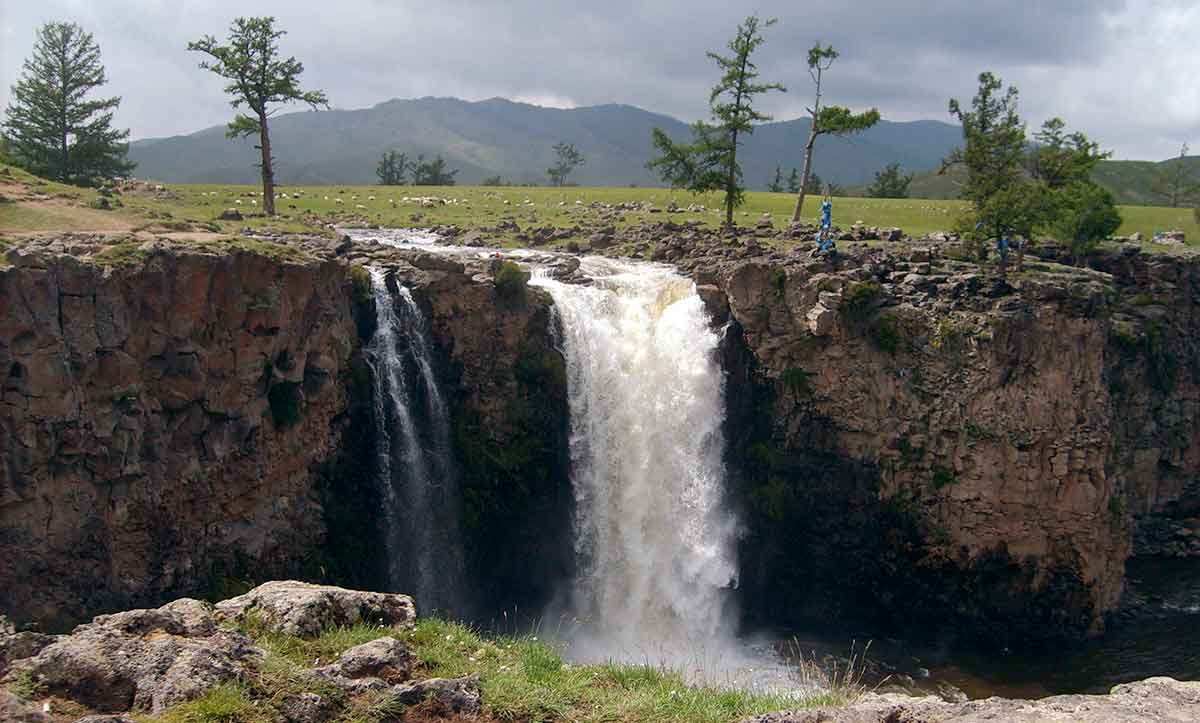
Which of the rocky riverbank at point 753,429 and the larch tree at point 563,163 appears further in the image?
the larch tree at point 563,163

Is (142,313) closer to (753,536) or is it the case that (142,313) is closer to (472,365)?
(472,365)

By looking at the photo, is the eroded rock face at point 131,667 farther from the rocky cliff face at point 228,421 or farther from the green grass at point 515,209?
the green grass at point 515,209

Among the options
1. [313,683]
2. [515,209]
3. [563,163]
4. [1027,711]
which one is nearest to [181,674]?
[313,683]

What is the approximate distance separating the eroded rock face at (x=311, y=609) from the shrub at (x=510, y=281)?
1704cm

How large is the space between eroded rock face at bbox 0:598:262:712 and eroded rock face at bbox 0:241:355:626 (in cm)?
1336

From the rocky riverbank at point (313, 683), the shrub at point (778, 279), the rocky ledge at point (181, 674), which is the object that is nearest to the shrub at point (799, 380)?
the shrub at point (778, 279)

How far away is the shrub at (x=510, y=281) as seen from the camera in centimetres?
2697

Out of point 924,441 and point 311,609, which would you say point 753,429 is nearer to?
point 924,441

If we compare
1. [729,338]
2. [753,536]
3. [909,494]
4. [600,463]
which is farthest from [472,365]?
[909,494]

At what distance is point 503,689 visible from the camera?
8.39 m

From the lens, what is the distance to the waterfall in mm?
25312

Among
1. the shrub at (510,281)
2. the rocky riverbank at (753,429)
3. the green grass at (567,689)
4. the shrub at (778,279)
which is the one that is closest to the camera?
the green grass at (567,689)

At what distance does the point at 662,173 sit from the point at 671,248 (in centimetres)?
936

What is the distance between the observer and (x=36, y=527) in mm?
19203
